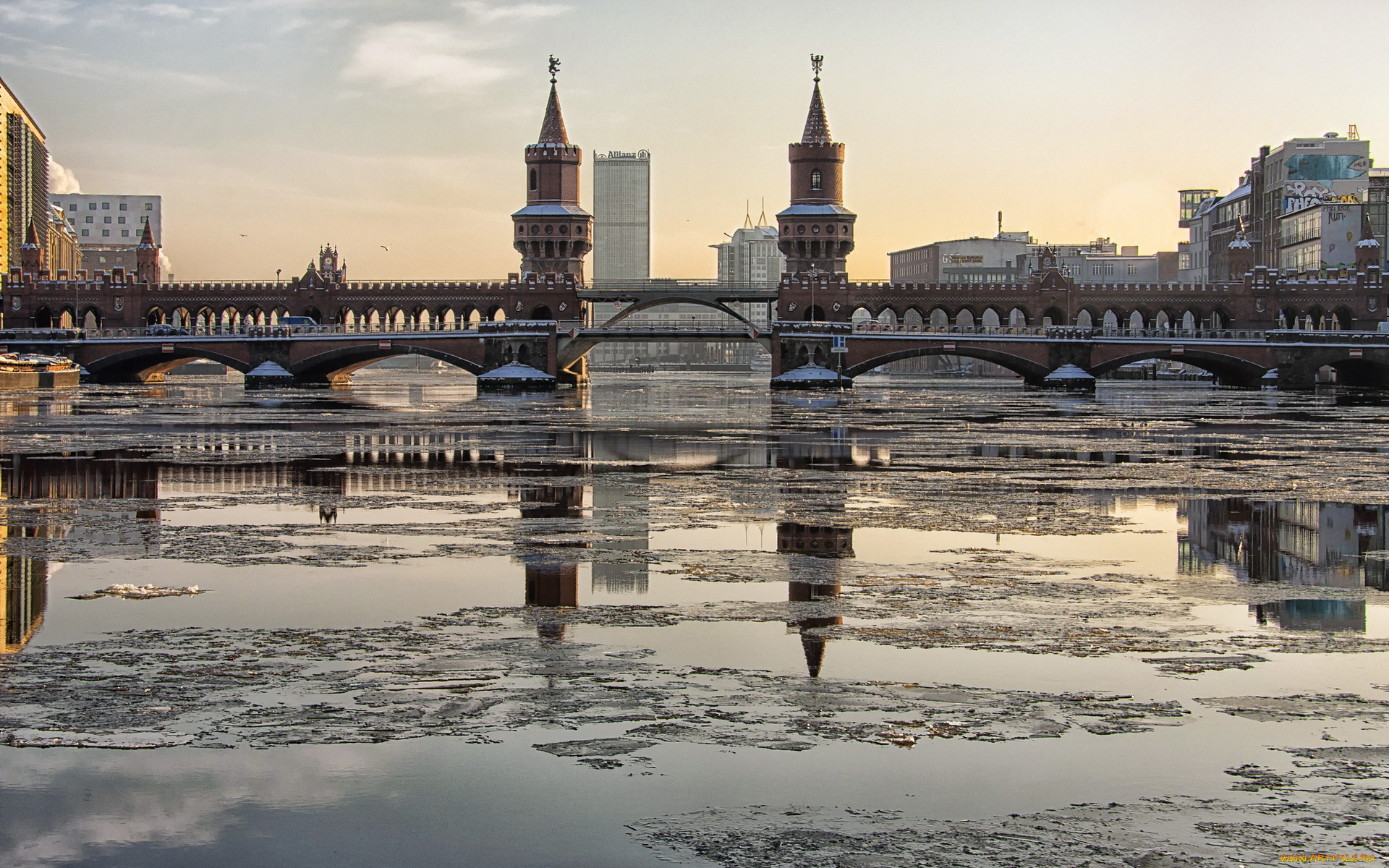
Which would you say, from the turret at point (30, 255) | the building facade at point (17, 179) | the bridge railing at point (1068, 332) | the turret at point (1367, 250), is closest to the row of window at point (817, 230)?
the bridge railing at point (1068, 332)

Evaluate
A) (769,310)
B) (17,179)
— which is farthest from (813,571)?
(17,179)

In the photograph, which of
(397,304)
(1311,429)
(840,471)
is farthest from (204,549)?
(397,304)

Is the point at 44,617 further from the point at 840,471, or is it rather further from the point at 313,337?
the point at 313,337

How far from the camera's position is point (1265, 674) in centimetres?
1376

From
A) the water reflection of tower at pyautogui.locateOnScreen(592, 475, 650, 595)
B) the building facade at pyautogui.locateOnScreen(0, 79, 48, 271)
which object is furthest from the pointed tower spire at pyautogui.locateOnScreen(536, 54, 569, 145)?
the water reflection of tower at pyautogui.locateOnScreen(592, 475, 650, 595)

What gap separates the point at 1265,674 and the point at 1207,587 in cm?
495

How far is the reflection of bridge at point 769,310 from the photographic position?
393 feet

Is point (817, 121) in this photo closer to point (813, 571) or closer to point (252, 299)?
point (252, 299)

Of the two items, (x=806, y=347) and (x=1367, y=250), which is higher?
(x=1367, y=250)

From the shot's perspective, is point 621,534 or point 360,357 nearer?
point 621,534

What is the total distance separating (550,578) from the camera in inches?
744

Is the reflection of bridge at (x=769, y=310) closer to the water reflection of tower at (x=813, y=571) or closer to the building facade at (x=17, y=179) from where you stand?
the building facade at (x=17, y=179)

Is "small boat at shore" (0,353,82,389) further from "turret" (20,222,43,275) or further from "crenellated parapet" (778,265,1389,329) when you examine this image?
"crenellated parapet" (778,265,1389,329)

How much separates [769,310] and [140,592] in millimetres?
132552
